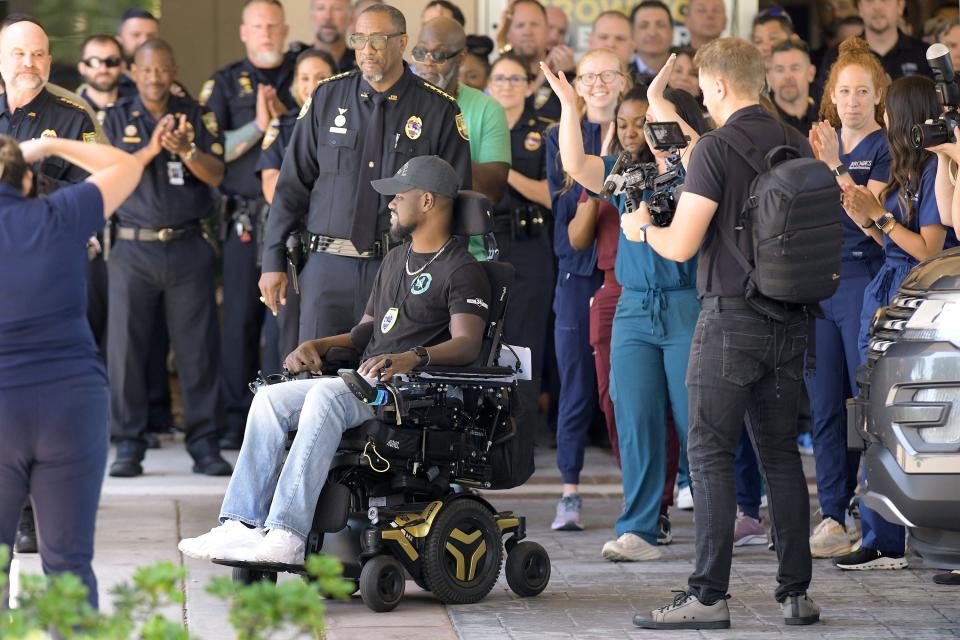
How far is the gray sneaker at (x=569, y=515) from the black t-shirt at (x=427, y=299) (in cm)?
165

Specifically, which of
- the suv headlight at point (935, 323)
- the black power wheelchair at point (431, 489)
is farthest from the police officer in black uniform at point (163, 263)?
the suv headlight at point (935, 323)

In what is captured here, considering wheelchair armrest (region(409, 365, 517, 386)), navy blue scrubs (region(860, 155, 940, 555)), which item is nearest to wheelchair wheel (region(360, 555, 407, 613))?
wheelchair armrest (region(409, 365, 517, 386))

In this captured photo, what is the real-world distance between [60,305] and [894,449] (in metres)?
2.58

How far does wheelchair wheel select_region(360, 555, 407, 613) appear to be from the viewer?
5.74m

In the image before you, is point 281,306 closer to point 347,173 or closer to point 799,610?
point 347,173

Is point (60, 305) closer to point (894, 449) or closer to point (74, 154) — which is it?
point (74, 154)

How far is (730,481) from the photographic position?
5.51 metres

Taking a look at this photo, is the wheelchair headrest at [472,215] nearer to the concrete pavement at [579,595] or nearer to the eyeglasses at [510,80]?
the concrete pavement at [579,595]

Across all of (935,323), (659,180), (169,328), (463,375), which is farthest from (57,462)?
(169,328)

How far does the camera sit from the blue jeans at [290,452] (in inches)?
222

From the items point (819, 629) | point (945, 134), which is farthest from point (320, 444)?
point (945, 134)

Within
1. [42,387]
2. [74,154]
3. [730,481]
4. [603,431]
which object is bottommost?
[603,431]

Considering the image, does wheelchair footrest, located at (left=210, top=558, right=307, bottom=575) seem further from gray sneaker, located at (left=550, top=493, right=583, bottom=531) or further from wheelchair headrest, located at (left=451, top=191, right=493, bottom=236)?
gray sneaker, located at (left=550, top=493, right=583, bottom=531)

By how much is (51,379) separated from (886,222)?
11.4 ft
